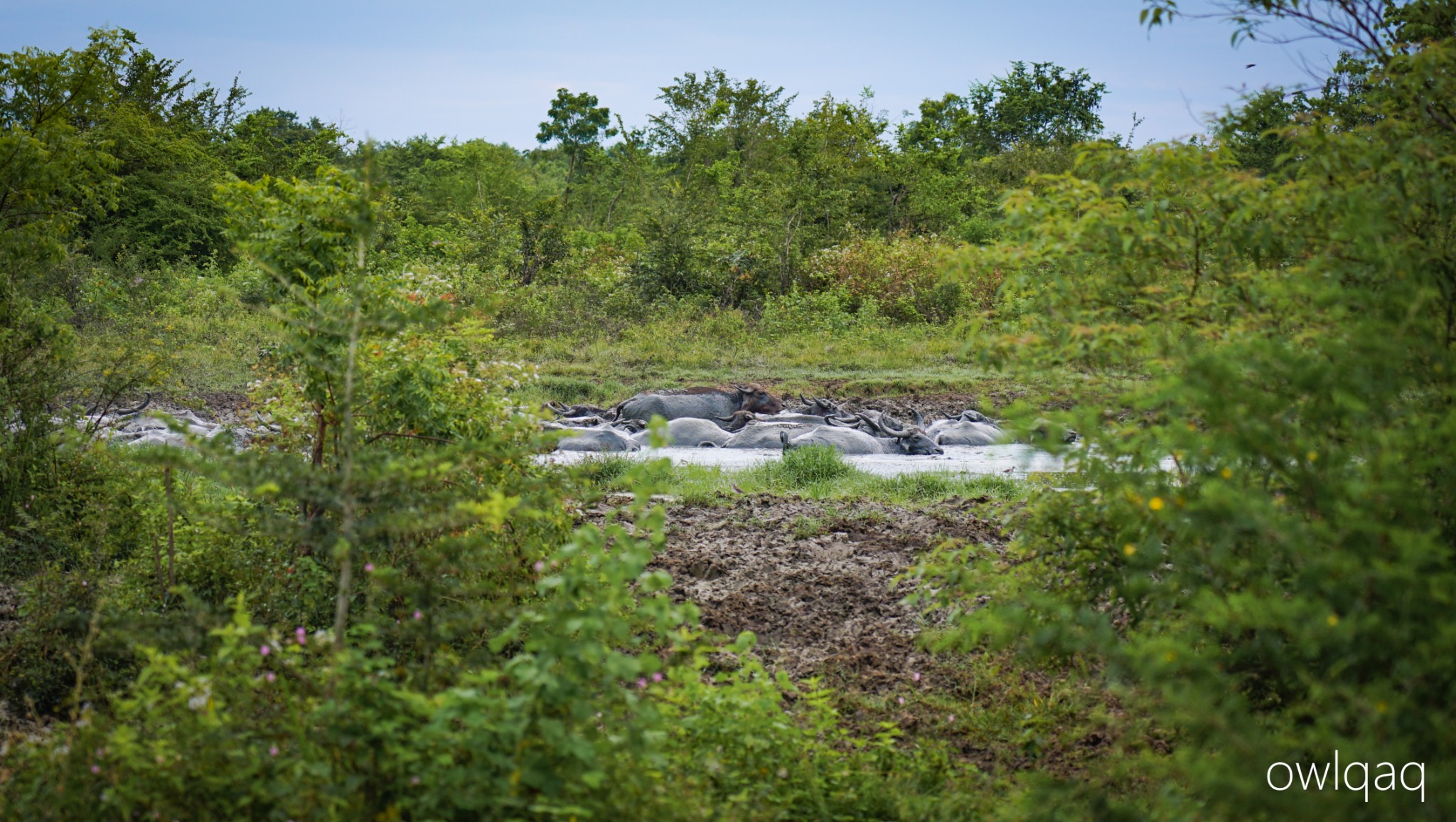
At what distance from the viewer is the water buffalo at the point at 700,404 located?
9.54 m

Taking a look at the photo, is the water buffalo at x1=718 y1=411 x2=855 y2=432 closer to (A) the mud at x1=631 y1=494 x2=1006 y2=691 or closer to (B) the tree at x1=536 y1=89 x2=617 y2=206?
(A) the mud at x1=631 y1=494 x2=1006 y2=691

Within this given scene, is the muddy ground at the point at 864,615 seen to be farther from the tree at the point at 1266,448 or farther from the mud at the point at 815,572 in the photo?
the tree at the point at 1266,448

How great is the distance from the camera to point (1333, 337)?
1.97 metres

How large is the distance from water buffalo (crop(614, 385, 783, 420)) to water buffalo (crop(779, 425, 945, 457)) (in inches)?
54.1

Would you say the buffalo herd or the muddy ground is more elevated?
the buffalo herd

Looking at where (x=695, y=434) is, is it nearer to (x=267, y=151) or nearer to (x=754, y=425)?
(x=754, y=425)

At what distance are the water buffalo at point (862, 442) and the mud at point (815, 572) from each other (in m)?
1.99

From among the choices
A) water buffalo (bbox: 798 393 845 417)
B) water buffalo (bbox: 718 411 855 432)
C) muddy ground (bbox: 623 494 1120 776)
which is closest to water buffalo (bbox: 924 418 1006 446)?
water buffalo (bbox: 718 411 855 432)

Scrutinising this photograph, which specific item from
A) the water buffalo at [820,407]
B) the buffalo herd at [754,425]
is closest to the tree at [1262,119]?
the buffalo herd at [754,425]

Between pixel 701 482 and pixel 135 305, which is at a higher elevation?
pixel 135 305

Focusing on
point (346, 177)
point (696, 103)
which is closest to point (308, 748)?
point (346, 177)

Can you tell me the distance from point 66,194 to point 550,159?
35225 millimetres

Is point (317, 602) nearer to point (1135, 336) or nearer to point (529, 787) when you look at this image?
point (529, 787)

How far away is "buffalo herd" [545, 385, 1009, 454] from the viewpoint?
823cm
